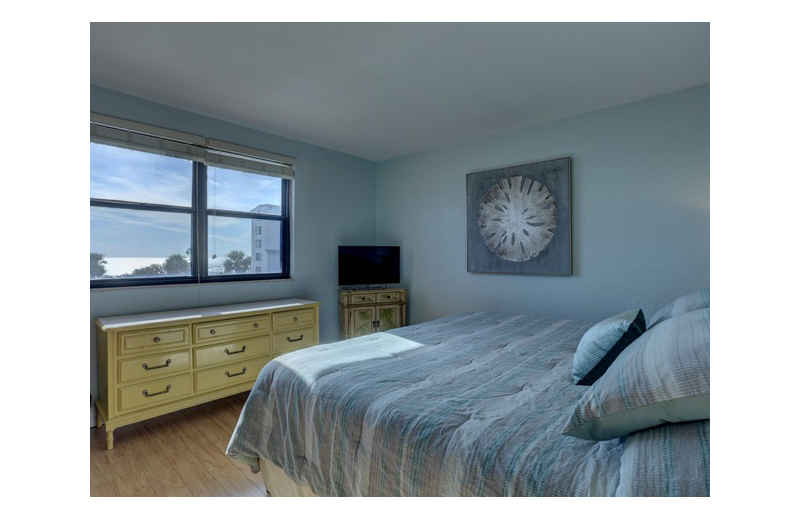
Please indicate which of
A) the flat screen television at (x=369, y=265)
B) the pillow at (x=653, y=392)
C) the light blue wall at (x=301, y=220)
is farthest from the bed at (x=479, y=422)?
the flat screen television at (x=369, y=265)

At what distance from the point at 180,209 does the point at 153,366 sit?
4.06 ft

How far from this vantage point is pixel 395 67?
2.06 meters

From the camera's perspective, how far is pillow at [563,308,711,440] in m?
0.79

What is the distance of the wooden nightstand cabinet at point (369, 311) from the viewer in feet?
12.1

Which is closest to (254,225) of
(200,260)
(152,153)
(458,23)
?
(200,260)

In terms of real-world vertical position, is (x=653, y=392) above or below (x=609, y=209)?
below

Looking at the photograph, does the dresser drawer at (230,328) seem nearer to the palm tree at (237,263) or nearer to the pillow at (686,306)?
the palm tree at (237,263)

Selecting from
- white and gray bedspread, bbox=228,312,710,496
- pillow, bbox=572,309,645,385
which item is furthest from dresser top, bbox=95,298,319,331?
pillow, bbox=572,309,645,385

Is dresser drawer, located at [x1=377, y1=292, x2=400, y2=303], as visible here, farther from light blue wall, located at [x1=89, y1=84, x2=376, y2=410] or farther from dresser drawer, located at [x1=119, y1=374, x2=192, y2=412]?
dresser drawer, located at [x1=119, y1=374, x2=192, y2=412]

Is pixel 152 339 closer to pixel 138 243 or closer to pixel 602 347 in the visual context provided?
pixel 138 243

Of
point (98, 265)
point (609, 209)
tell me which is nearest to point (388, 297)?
A: point (609, 209)

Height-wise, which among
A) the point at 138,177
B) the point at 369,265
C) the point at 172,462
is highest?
the point at 138,177

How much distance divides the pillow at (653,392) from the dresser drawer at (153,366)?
8.03ft
